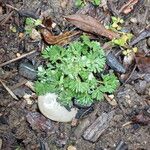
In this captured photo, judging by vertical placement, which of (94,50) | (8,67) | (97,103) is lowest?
(97,103)

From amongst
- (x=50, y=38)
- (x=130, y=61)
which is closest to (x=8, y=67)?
(x=50, y=38)

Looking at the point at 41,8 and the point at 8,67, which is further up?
the point at 41,8

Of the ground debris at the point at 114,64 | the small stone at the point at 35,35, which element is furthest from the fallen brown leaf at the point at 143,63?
the small stone at the point at 35,35

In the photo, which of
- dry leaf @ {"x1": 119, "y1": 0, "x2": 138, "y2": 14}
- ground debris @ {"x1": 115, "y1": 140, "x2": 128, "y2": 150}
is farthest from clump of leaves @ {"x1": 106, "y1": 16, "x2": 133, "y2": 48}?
ground debris @ {"x1": 115, "y1": 140, "x2": 128, "y2": 150}

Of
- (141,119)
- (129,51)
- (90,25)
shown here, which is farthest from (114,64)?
(141,119)

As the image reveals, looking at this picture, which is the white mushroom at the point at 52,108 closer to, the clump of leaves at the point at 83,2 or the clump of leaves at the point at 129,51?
the clump of leaves at the point at 129,51

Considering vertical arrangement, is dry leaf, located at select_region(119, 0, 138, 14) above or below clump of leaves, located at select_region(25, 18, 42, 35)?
above

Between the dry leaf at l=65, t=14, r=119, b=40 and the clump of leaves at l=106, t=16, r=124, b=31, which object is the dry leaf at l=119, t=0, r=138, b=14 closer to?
the clump of leaves at l=106, t=16, r=124, b=31

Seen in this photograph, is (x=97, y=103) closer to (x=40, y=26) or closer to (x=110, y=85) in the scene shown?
(x=110, y=85)
